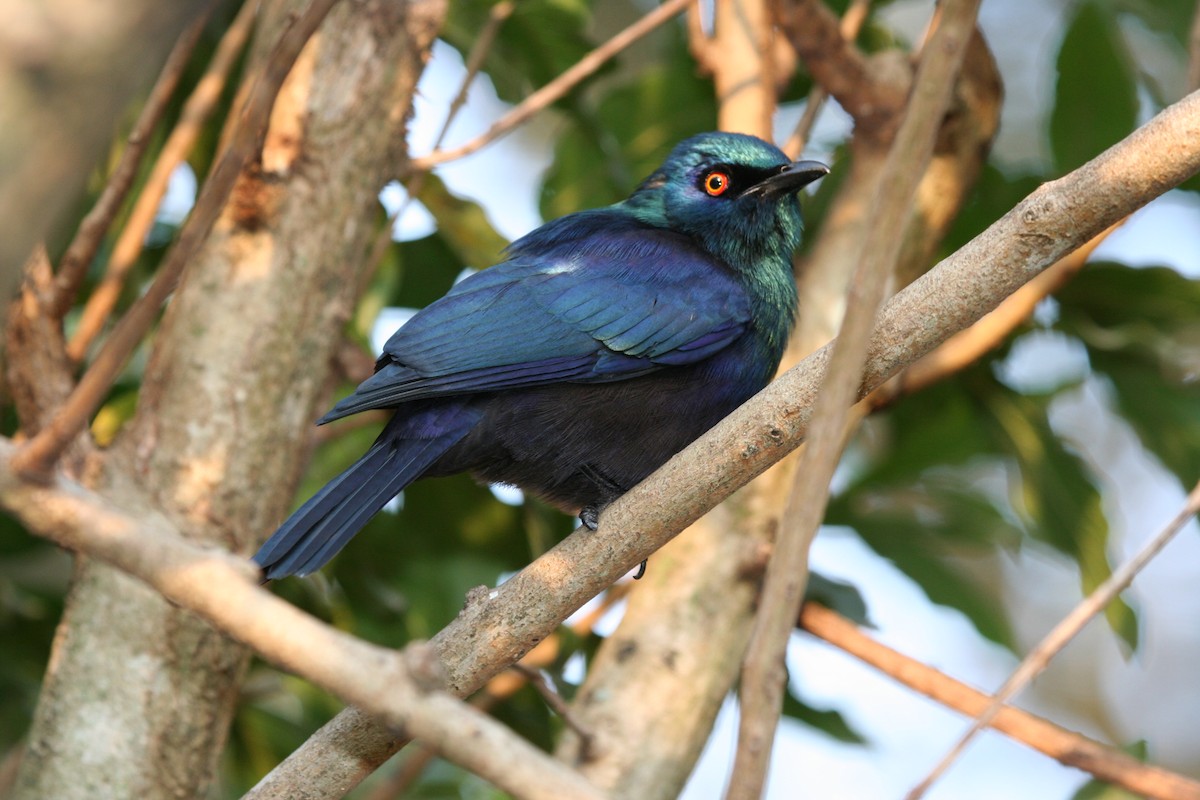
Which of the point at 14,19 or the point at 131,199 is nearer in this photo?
the point at 14,19

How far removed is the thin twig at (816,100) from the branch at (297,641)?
346cm

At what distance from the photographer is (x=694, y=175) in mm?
4449

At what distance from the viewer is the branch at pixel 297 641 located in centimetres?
165

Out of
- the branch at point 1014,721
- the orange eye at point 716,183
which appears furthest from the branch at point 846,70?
the branch at point 1014,721

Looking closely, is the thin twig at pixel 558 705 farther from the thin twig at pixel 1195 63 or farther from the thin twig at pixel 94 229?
the thin twig at pixel 1195 63

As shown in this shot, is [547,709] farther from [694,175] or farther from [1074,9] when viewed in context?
[1074,9]

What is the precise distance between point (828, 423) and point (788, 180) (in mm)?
2703

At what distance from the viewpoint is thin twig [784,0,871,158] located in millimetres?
4926

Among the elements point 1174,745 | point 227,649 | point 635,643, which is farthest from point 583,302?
point 1174,745

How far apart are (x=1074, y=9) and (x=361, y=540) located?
3.09 meters

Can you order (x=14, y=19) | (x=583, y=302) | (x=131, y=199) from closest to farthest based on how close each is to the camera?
(x=14, y=19), (x=583, y=302), (x=131, y=199)

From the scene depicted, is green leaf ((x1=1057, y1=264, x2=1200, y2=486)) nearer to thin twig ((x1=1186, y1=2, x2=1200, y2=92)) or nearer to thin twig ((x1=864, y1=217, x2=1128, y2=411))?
thin twig ((x1=864, y1=217, x2=1128, y2=411))

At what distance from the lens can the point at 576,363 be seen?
379cm

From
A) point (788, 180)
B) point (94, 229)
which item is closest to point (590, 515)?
point (788, 180)
